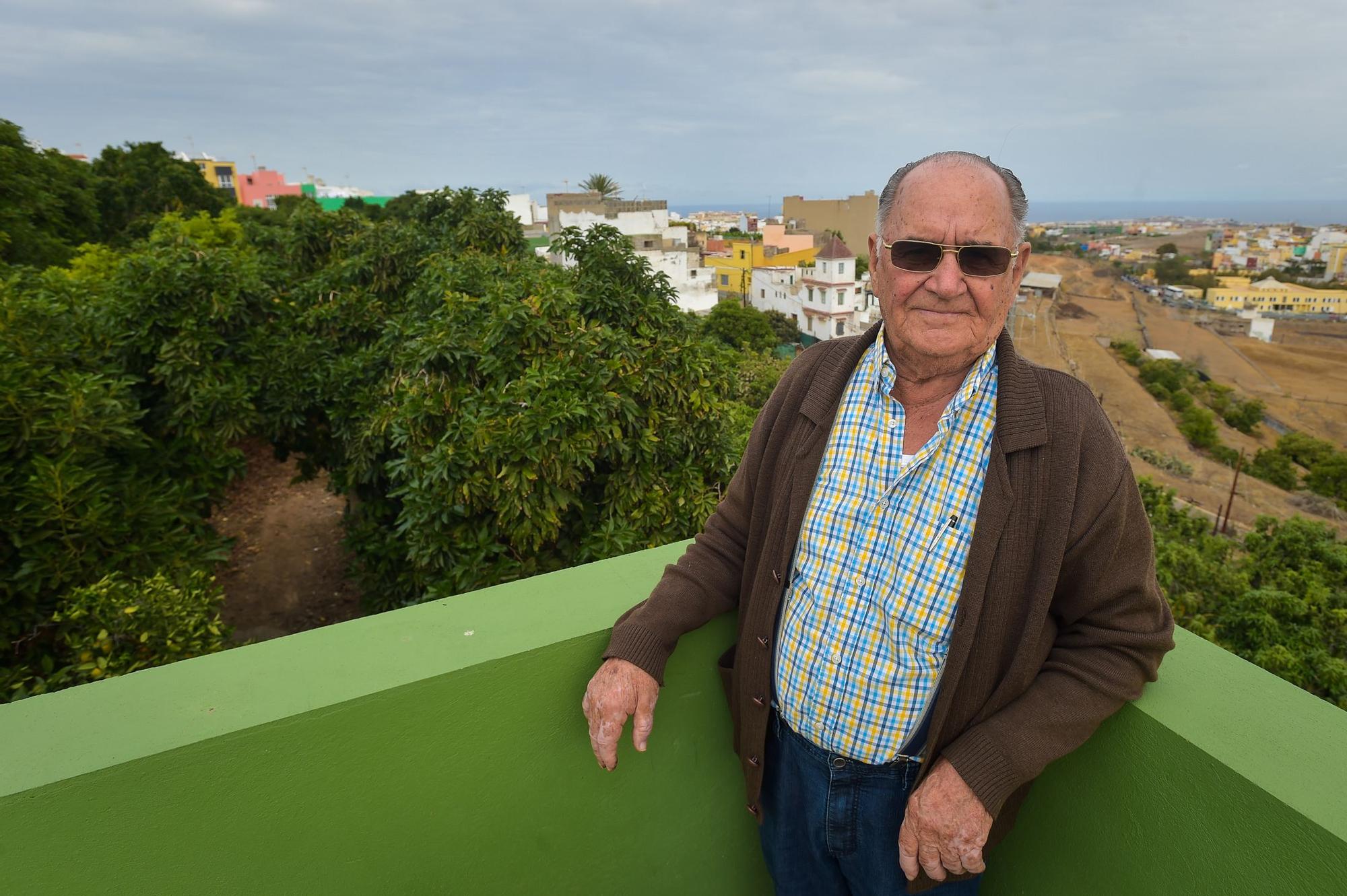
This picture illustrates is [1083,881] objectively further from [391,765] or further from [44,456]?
[44,456]

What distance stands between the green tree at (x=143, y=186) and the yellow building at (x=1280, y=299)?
73.0 meters

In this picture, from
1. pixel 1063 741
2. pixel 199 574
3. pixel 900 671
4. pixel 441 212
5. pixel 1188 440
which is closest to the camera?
pixel 1063 741

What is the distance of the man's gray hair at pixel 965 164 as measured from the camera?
1.29 m

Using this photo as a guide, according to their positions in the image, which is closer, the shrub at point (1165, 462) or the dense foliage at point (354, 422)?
the dense foliage at point (354, 422)

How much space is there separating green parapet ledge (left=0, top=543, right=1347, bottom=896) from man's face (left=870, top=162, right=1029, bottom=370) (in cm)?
68

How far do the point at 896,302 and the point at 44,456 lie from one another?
3.38 metres

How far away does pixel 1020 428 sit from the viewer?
1.20 m

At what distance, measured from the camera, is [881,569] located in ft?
4.16

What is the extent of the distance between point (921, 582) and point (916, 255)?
567 millimetres

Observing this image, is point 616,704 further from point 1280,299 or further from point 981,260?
point 1280,299

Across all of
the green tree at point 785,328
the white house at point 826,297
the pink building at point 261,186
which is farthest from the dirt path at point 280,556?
the pink building at point 261,186

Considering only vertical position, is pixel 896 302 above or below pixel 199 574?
above

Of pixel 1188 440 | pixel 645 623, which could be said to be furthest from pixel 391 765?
pixel 1188 440

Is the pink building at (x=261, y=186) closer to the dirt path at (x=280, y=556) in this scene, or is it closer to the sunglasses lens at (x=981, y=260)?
the dirt path at (x=280, y=556)
